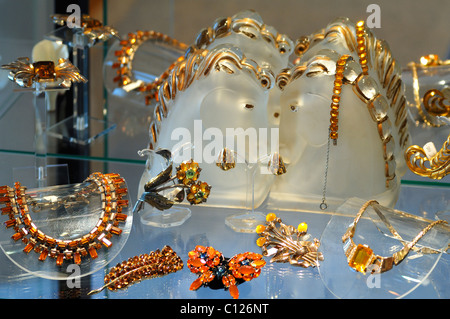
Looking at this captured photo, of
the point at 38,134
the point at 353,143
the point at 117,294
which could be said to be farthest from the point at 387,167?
the point at 38,134

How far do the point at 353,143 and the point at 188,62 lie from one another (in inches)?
11.5

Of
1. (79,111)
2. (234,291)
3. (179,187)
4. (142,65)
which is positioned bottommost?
(234,291)

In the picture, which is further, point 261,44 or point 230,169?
point 261,44

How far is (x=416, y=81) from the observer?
4.36 feet

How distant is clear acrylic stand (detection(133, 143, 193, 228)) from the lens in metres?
1.01

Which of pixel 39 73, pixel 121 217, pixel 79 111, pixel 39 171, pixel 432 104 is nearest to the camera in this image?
pixel 121 217

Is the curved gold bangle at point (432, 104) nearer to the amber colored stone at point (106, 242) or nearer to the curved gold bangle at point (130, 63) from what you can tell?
the curved gold bangle at point (130, 63)

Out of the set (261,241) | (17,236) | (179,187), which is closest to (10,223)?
(17,236)

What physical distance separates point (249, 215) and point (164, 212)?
0.14 meters

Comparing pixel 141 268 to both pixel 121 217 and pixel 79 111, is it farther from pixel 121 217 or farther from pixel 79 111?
pixel 79 111

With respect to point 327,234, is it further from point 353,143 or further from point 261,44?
point 261,44

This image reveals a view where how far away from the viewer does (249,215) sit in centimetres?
104
